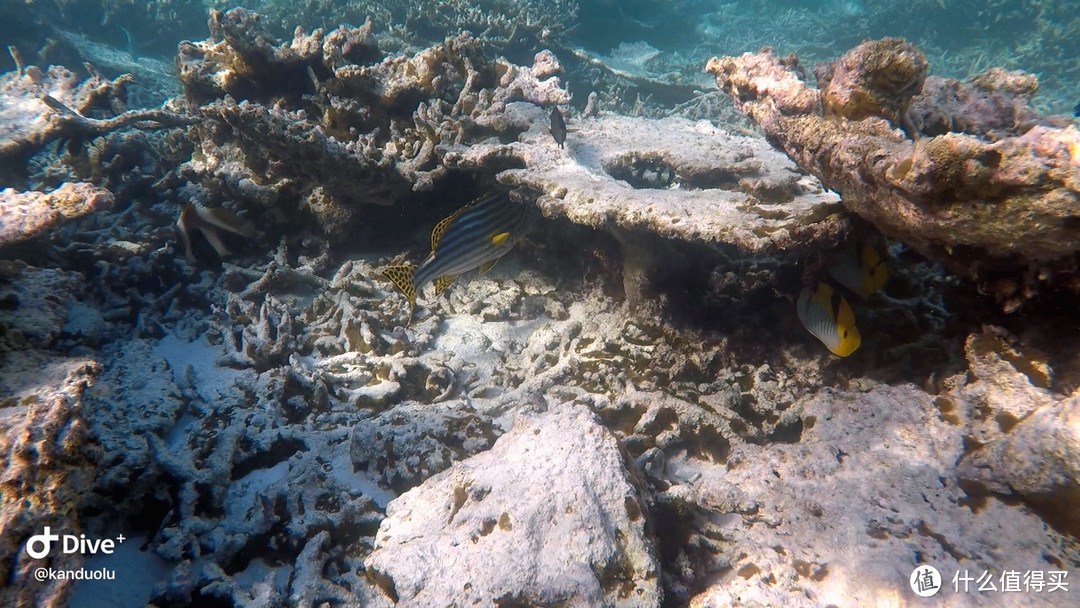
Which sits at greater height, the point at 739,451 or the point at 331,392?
the point at 739,451

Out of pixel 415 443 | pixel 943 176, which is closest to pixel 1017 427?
pixel 943 176

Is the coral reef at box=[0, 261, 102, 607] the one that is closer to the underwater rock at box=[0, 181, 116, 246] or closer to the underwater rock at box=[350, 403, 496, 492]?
the underwater rock at box=[0, 181, 116, 246]

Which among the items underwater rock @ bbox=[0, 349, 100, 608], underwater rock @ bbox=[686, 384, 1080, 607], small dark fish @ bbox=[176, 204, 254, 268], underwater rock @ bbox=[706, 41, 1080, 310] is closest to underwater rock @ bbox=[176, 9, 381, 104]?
small dark fish @ bbox=[176, 204, 254, 268]

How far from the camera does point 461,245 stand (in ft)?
9.20

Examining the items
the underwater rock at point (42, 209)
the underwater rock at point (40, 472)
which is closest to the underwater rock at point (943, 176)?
the underwater rock at point (40, 472)

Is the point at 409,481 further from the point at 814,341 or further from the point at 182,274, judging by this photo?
the point at 182,274

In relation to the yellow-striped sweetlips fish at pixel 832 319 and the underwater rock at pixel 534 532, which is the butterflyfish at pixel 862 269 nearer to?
the yellow-striped sweetlips fish at pixel 832 319

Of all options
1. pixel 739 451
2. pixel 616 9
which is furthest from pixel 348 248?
pixel 616 9

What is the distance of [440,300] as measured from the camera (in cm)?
411

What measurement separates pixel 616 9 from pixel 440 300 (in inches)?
478

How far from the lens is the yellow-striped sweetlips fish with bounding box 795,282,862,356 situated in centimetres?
237

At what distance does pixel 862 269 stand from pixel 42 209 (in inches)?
201

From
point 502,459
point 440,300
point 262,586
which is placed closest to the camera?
point 262,586

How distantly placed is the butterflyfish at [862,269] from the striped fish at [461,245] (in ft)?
6.00
